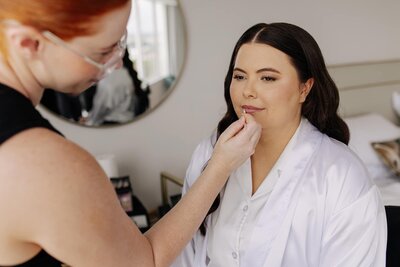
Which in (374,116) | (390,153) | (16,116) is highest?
(16,116)

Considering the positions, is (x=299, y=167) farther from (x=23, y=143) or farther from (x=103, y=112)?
(x=103, y=112)

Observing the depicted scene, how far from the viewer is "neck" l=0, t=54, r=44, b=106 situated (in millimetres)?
556

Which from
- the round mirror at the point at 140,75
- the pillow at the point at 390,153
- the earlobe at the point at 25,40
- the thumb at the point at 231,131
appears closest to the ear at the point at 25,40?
the earlobe at the point at 25,40

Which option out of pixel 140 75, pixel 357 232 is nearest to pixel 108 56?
pixel 357 232

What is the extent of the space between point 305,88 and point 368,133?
1463 mm

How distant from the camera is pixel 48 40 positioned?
53 cm

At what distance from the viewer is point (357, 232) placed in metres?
1.04

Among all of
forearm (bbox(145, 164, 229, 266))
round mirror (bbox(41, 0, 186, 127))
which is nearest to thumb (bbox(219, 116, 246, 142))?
forearm (bbox(145, 164, 229, 266))

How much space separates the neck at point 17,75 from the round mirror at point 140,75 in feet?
4.60

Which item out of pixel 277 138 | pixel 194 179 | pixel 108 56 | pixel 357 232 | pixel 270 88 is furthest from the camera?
pixel 194 179

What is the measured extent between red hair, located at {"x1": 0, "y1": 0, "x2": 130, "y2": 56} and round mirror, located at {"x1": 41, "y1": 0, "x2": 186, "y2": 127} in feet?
4.83

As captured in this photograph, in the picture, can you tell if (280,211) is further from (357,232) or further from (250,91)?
(250,91)

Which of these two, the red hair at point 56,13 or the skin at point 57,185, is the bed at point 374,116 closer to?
the skin at point 57,185

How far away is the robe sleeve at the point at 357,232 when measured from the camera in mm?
1038
